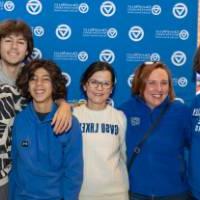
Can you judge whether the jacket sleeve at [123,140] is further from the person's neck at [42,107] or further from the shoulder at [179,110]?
the person's neck at [42,107]

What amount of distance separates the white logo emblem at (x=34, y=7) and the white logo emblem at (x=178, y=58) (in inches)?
49.0

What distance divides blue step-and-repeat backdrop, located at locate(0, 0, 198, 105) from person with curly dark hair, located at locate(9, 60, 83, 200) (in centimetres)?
102

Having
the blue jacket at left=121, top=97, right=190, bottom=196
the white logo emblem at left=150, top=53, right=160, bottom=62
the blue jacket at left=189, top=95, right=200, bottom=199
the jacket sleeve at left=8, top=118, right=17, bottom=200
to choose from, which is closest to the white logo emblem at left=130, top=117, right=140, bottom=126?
the blue jacket at left=121, top=97, right=190, bottom=196

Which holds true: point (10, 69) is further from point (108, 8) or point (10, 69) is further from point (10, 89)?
point (108, 8)

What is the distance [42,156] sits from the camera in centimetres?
230

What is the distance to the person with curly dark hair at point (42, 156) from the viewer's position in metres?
2.28

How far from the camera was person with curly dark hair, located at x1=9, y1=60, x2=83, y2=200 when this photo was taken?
7.49 ft

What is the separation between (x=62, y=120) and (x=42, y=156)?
0.24 metres

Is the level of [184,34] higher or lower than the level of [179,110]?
higher

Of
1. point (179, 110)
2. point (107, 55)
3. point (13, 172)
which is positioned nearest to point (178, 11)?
point (107, 55)

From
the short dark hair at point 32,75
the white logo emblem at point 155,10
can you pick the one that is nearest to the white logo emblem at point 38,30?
the short dark hair at point 32,75

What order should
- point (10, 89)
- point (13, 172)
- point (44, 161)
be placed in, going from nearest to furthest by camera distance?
point (44, 161)
point (13, 172)
point (10, 89)

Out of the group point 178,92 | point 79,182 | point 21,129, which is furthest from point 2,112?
point 178,92

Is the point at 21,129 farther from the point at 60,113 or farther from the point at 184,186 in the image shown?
the point at 184,186
